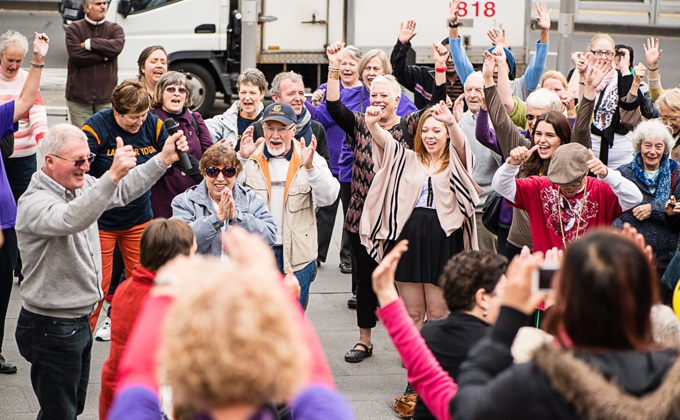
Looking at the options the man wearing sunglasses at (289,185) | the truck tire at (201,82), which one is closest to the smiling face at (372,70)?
the man wearing sunglasses at (289,185)

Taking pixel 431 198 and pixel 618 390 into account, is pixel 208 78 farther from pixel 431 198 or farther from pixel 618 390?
pixel 618 390

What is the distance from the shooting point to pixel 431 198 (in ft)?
20.6

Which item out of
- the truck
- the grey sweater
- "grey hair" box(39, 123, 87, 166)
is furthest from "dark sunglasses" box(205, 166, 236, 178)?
the truck

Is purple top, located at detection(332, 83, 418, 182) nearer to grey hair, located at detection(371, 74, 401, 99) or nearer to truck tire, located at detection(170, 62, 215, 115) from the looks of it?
grey hair, located at detection(371, 74, 401, 99)

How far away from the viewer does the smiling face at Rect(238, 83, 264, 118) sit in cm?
786

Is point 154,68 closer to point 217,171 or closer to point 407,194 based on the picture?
point 217,171

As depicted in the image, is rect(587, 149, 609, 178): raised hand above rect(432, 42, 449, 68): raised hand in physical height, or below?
below

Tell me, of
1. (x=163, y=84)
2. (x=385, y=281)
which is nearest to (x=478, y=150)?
(x=163, y=84)

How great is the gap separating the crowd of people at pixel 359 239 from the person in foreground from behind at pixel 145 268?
0.01 m

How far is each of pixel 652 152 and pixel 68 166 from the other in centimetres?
368

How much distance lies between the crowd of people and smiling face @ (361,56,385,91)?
0.07 ft

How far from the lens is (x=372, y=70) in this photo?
8.47 m

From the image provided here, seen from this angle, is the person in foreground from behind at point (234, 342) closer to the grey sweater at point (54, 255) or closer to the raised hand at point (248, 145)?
the grey sweater at point (54, 255)

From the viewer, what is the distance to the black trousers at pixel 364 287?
272 inches
